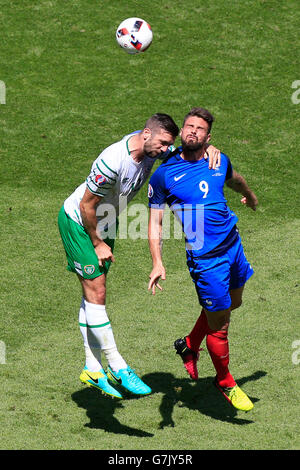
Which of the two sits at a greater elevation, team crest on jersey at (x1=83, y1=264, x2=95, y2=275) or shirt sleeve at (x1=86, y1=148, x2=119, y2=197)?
shirt sleeve at (x1=86, y1=148, x2=119, y2=197)

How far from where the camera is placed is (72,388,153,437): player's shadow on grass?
23.2 ft

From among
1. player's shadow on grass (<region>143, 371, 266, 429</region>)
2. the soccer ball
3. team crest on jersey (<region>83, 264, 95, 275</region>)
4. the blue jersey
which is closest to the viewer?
the blue jersey

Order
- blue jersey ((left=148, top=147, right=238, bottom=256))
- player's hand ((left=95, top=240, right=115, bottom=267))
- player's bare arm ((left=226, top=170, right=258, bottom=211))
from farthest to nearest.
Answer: player's bare arm ((left=226, top=170, right=258, bottom=211)) < player's hand ((left=95, top=240, right=115, bottom=267)) < blue jersey ((left=148, top=147, right=238, bottom=256))

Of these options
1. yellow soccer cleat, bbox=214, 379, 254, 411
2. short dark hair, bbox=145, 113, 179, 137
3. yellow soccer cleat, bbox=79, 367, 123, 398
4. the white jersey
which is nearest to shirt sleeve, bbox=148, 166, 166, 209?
the white jersey

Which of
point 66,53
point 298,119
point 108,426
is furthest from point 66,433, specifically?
point 66,53

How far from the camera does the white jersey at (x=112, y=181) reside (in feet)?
22.1

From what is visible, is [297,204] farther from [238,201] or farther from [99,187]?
[99,187]

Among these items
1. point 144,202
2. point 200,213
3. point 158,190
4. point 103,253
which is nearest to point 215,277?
point 200,213

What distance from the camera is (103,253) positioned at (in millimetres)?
6996

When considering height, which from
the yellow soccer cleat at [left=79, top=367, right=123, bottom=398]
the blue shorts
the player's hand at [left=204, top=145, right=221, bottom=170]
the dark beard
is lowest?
the yellow soccer cleat at [left=79, top=367, right=123, bottom=398]

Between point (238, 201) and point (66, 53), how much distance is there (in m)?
6.01

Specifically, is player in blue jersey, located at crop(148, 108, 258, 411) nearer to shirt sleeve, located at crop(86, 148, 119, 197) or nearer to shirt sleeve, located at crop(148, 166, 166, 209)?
shirt sleeve, located at crop(148, 166, 166, 209)
